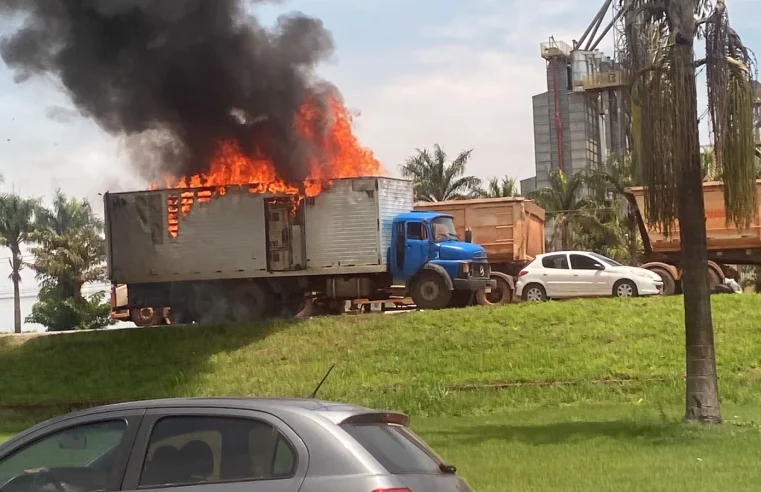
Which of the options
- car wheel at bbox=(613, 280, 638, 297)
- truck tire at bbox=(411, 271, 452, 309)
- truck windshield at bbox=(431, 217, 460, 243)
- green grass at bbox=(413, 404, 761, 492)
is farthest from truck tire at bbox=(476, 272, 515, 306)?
green grass at bbox=(413, 404, 761, 492)

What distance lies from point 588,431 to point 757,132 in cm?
438

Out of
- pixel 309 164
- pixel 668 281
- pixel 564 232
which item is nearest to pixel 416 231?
pixel 309 164

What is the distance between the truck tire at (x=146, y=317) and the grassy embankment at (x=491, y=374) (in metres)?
5.42

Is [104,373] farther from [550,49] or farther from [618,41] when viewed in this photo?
[550,49]

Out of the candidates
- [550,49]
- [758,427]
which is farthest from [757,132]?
[550,49]

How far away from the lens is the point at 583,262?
26156 mm

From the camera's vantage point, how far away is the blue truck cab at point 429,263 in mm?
24984

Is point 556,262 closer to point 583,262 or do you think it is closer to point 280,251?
point 583,262

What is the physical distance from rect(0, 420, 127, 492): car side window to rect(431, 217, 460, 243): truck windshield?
66.1 feet

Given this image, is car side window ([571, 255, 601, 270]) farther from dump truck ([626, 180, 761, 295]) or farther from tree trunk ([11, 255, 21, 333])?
tree trunk ([11, 255, 21, 333])

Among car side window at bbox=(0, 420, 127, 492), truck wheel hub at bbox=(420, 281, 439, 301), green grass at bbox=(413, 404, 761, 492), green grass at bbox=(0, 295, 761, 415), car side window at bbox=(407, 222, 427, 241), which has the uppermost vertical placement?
car side window at bbox=(407, 222, 427, 241)

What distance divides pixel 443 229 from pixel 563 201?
64.4ft

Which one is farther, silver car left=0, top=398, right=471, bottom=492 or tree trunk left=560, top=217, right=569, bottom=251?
tree trunk left=560, top=217, right=569, bottom=251

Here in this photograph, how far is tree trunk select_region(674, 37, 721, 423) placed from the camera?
41.9 feet
